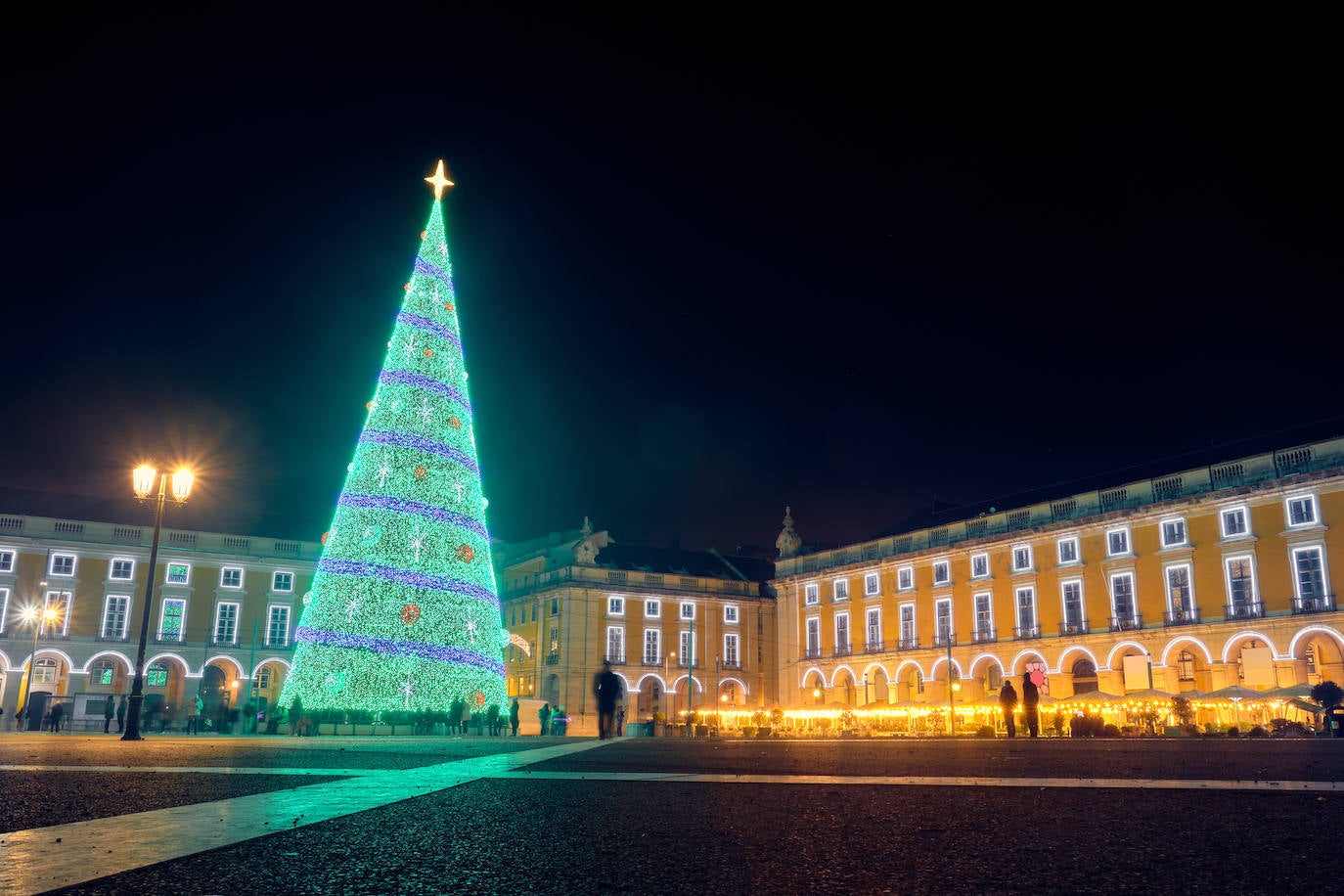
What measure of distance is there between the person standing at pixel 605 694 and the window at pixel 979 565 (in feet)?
100.0

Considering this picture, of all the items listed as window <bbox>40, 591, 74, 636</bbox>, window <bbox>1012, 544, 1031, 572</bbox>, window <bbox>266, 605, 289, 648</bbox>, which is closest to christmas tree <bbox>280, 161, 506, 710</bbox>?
window <bbox>1012, 544, 1031, 572</bbox>

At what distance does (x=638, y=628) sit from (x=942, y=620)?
21.2 metres

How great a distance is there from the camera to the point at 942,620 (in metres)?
52.4

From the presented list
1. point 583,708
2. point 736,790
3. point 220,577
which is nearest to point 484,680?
point 736,790

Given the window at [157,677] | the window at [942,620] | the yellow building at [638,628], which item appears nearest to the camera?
the window at [942,620]

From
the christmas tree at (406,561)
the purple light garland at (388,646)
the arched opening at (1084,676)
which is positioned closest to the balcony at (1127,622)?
the arched opening at (1084,676)

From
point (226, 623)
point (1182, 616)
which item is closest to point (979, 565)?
point (1182, 616)

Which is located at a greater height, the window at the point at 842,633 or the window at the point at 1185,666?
the window at the point at 842,633

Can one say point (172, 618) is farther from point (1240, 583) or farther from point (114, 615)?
point (1240, 583)

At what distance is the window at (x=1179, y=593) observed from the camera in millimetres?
41156

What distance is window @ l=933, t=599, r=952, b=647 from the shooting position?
170ft

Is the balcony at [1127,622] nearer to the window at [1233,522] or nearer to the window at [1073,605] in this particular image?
the window at [1073,605]

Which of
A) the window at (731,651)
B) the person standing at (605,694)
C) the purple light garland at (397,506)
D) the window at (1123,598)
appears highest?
the purple light garland at (397,506)

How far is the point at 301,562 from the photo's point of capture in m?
60.9
